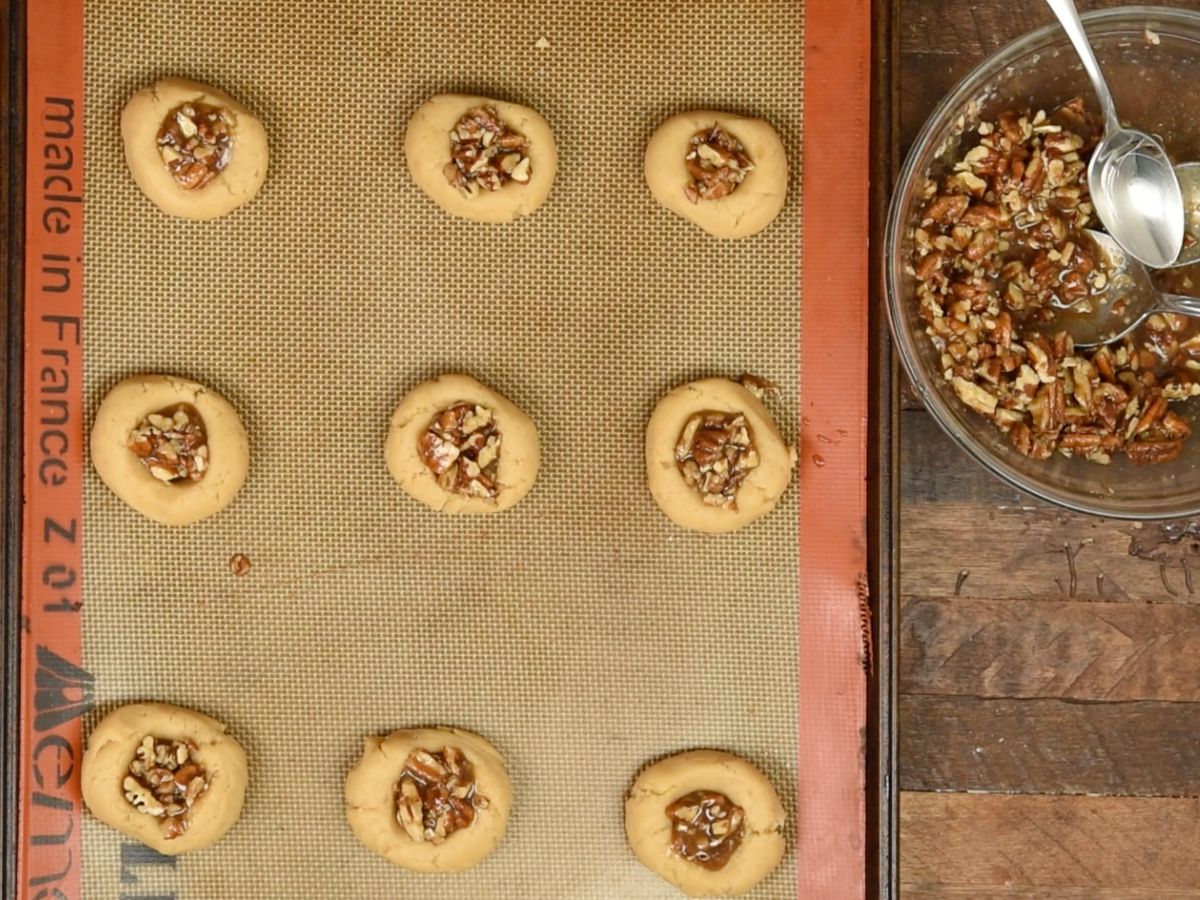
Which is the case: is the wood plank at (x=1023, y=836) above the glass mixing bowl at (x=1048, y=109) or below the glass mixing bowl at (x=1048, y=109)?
below

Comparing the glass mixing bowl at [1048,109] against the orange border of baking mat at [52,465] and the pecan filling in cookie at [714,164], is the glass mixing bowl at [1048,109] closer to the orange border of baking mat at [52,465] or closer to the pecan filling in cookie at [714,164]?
the pecan filling in cookie at [714,164]

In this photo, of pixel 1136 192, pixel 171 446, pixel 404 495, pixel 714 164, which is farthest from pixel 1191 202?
pixel 171 446

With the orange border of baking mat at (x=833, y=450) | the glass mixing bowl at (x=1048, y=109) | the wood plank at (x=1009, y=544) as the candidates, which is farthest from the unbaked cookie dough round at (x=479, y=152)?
the wood plank at (x=1009, y=544)

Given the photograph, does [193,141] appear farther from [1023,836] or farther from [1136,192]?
[1023,836]

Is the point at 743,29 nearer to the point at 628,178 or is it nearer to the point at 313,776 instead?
the point at 628,178

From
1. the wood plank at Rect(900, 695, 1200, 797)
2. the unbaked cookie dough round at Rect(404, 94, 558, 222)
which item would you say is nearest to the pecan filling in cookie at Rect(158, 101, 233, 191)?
the unbaked cookie dough round at Rect(404, 94, 558, 222)

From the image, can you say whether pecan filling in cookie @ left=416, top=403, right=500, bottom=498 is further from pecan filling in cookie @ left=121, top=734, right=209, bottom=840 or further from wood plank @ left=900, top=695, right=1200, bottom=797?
wood plank @ left=900, top=695, right=1200, bottom=797

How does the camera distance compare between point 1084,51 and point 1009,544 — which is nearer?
point 1084,51
